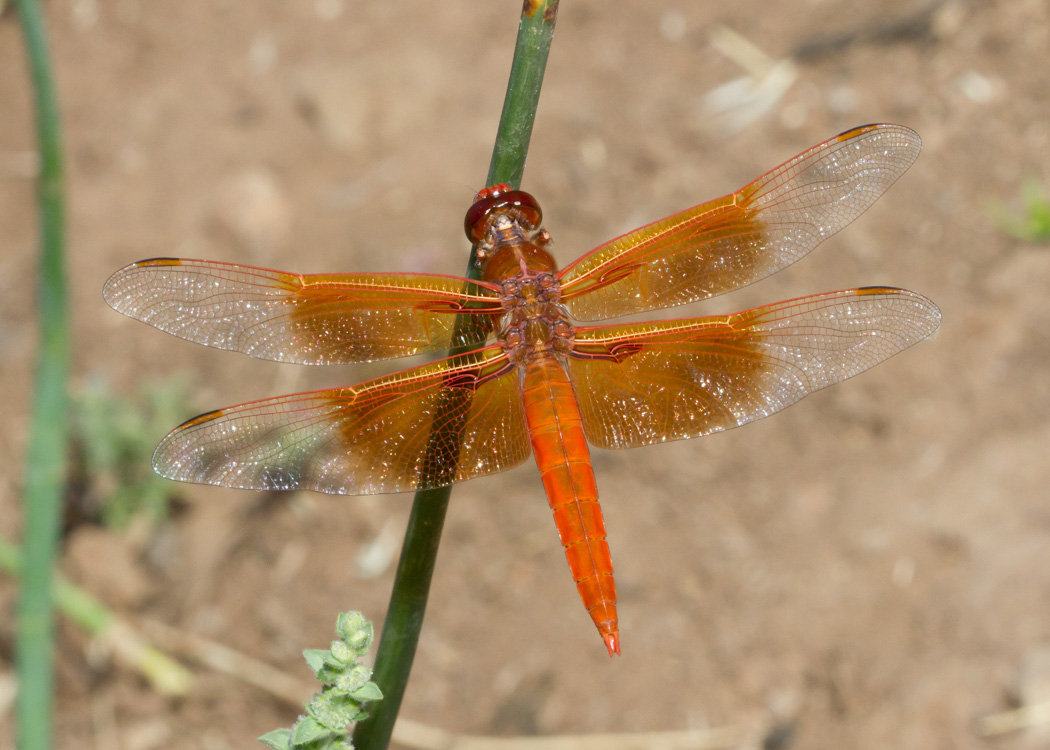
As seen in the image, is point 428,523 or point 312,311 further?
point 312,311

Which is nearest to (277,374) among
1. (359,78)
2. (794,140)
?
(359,78)

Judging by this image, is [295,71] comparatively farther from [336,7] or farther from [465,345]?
[465,345]

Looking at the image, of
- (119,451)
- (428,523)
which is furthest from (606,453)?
(428,523)

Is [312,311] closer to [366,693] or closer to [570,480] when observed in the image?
[570,480]

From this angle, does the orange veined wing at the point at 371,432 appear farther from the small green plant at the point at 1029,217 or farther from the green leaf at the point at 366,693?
the small green plant at the point at 1029,217

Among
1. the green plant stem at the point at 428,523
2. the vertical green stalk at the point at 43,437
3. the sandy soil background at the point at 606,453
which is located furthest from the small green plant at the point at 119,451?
the green plant stem at the point at 428,523

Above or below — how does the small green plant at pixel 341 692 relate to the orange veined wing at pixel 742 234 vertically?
below
